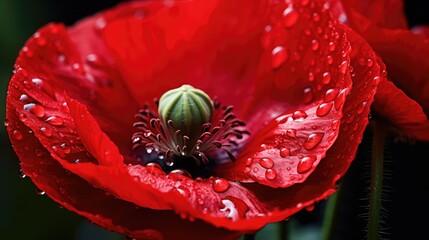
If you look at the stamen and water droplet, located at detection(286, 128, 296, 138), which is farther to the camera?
the stamen

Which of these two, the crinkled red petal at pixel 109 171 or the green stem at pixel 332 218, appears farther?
the green stem at pixel 332 218

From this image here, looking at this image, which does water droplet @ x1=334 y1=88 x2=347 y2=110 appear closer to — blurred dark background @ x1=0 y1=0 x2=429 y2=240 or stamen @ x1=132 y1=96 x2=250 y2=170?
stamen @ x1=132 y1=96 x2=250 y2=170

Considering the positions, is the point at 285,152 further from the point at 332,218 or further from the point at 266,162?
the point at 332,218

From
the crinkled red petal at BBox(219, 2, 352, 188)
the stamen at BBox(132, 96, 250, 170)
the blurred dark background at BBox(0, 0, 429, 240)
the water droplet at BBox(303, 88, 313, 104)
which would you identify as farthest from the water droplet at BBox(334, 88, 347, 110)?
the blurred dark background at BBox(0, 0, 429, 240)

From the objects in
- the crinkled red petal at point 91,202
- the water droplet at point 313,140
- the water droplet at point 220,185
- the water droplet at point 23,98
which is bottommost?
the crinkled red petal at point 91,202

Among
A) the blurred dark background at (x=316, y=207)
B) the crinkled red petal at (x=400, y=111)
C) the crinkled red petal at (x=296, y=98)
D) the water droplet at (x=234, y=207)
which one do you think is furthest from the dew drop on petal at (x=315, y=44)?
the blurred dark background at (x=316, y=207)

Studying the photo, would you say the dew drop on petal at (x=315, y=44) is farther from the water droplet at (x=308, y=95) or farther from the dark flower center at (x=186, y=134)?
the dark flower center at (x=186, y=134)

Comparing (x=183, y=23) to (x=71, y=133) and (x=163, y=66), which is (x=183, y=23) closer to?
(x=163, y=66)

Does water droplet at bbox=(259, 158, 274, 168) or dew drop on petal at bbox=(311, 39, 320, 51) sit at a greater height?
dew drop on petal at bbox=(311, 39, 320, 51)
